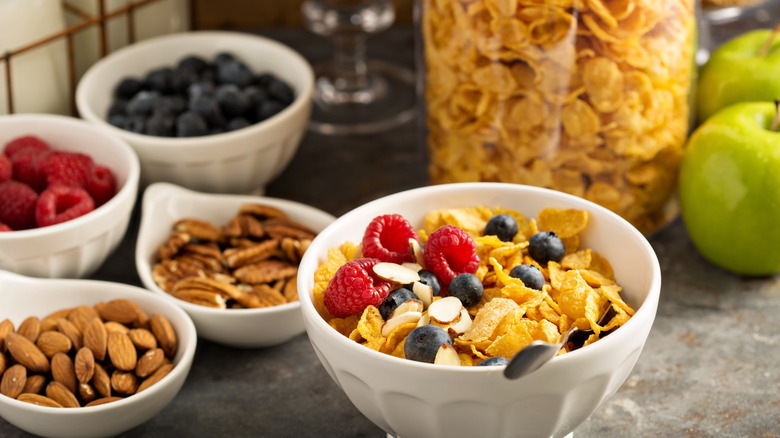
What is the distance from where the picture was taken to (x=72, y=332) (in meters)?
0.71

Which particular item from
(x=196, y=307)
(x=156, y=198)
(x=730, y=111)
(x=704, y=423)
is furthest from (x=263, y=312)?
(x=730, y=111)

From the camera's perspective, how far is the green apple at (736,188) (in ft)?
2.55

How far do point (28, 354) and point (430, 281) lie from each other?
311 millimetres

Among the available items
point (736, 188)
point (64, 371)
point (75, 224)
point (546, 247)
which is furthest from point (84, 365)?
point (736, 188)

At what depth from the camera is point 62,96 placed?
3.25 feet

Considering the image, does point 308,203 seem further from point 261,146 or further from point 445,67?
point 445,67

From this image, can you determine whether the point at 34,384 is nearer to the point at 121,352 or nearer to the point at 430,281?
the point at 121,352

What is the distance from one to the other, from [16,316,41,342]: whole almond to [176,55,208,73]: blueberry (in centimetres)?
38

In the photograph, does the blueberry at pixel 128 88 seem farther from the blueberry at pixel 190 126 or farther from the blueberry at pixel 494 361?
the blueberry at pixel 494 361

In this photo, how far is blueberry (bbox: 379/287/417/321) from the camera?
60 centimetres

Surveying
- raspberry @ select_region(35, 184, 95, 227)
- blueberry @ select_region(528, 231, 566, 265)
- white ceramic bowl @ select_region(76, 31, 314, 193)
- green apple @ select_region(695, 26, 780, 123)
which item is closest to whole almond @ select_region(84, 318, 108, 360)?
raspberry @ select_region(35, 184, 95, 227)

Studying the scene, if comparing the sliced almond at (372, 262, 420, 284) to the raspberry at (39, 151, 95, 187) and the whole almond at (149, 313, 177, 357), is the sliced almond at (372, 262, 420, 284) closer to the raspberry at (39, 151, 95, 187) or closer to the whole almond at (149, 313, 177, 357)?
the whole almond at (149, 313, 177, 357)

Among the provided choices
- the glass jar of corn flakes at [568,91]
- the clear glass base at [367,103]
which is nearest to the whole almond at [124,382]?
the glass jar of corn flakes at [568,91]

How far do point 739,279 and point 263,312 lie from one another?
442 millimetres
